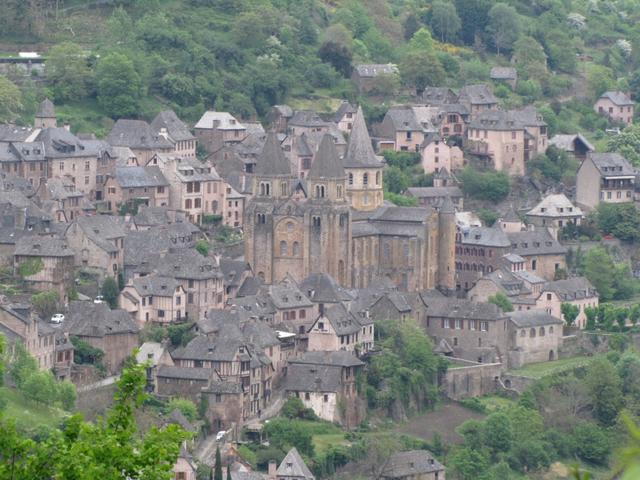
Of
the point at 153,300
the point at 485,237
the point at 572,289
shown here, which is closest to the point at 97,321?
the point at 153,300

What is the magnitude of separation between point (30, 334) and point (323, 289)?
1522 centimetres

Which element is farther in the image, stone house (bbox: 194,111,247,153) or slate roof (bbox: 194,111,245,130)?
slate roof (bbox: 194,111,245,130)

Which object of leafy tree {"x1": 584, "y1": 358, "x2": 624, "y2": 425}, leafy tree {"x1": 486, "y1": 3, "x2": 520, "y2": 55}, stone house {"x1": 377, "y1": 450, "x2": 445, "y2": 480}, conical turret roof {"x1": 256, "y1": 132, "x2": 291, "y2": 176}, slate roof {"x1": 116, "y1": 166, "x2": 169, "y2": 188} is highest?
leafy tree {"x1": 486, "y1": 3, "x2": 520, "y2": 55}

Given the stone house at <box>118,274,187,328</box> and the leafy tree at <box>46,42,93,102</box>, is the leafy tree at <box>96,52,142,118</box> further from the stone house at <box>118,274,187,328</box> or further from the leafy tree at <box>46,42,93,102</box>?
the stone house at <box>118,274,187,328</box>

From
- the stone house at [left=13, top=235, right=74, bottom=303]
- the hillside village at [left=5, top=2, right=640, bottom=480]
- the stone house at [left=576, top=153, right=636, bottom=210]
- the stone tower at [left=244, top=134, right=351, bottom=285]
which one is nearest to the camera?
the hillside village at [left=5, top=2, right=640, bottom=480]

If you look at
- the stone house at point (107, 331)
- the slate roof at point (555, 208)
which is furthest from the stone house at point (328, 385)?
the slate roof at point (555, 208)

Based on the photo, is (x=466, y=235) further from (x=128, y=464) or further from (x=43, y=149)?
(x=128, y=464)

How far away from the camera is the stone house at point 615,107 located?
125 meters

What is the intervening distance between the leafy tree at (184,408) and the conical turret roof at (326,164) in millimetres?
17137

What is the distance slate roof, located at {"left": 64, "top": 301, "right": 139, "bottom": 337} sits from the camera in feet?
251

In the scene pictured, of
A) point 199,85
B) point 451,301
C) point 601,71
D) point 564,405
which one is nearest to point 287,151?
point 199,85

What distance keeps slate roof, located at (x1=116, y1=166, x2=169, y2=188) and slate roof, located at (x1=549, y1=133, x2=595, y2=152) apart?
27210 millimetres

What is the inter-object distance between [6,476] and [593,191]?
261ft

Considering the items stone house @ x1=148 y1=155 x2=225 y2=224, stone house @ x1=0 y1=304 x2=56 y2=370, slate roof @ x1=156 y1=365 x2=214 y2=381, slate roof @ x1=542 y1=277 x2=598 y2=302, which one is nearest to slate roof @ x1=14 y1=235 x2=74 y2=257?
stone house @ x1=0 y1=304 x2=56 y2=370
